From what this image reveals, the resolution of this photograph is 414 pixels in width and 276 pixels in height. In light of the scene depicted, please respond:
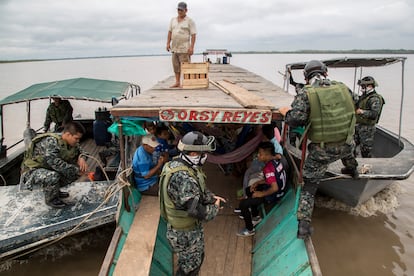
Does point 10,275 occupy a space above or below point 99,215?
below

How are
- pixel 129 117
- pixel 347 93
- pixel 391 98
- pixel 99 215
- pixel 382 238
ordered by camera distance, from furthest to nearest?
pixel 391 98
pixel 382 238
pixel 99 215
pixel 129 117
pixel 347 93

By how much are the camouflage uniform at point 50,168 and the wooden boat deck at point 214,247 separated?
3.97 feet

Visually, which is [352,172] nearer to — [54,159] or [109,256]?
[109,256]

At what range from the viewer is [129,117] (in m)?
3.77

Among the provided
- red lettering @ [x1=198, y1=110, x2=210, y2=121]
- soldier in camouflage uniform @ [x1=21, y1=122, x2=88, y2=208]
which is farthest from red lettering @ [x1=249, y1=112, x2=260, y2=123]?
soldier in camouflage uniform @ [x1=21, y1=122, x2=88, y2=208]

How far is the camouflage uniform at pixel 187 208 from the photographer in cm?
271

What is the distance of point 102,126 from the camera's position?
8.16 metres

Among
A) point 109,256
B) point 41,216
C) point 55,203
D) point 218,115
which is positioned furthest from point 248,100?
point 41,216

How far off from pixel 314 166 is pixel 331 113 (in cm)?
71

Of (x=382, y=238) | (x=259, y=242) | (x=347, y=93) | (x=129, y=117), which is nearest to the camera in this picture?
(x=347, y=93)

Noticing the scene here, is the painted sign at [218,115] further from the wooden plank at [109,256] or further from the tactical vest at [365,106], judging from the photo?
the tactical vest at [365,106]

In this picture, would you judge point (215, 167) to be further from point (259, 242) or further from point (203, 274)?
point (203, 274)

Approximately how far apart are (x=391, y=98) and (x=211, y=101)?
2111 centimetres

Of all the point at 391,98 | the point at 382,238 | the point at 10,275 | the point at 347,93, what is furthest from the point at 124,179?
the point at 391,98
